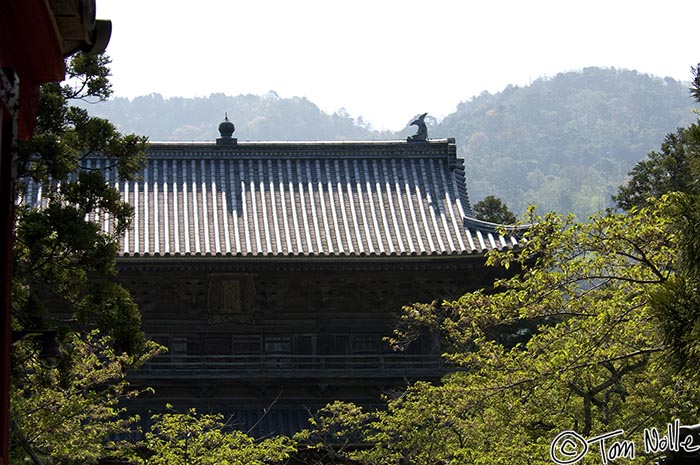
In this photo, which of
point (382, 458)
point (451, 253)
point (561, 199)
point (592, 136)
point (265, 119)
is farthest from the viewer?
point (265, 119)

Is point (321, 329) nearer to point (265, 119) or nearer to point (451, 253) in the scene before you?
point (451, 253)

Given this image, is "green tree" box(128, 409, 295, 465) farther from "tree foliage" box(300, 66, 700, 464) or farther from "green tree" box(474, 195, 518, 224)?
"green tree" box(474, 195, 518, 224)

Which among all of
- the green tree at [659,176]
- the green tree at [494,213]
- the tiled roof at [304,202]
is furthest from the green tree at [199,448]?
the green tree at [494,213]

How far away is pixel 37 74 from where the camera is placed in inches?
260

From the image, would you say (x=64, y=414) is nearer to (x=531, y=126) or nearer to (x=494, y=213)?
(x=494, y=213)

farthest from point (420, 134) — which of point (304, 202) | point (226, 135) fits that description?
point (226, 135)

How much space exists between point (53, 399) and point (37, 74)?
28.1 feet

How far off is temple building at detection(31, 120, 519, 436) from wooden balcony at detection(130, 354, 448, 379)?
3 cm

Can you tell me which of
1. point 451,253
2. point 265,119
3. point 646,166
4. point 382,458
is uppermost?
point 265,119

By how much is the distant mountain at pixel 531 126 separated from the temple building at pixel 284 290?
296 feet

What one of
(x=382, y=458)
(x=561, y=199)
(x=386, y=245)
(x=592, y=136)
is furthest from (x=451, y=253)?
(x=592, y=136)

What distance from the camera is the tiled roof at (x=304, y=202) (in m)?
22.0

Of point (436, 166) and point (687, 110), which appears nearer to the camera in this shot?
point (436, 166)

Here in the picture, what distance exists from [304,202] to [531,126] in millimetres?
123674
